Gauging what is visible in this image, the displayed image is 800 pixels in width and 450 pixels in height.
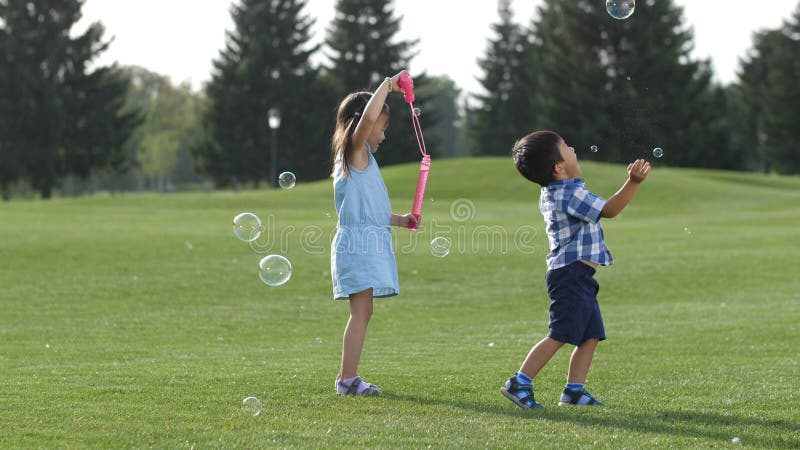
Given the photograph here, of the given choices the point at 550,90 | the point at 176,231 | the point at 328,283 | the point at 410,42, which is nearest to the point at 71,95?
the point at 410,42

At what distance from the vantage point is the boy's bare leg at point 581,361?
6504 millimetres

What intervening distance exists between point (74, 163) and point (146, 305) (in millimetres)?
52834

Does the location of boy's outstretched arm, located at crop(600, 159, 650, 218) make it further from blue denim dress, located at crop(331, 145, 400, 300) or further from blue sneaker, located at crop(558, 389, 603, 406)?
blue denim dress, located at crop(331, 145, 400, 300)

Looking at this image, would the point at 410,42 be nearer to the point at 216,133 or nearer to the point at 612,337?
the point at 216,133

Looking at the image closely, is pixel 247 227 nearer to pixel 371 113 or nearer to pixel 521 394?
pixel 371 113

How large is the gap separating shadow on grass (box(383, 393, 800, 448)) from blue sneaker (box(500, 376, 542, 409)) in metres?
0.05

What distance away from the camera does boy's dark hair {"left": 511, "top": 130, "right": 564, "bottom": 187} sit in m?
6.37

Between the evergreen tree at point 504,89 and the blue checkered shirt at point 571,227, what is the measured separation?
244 ft

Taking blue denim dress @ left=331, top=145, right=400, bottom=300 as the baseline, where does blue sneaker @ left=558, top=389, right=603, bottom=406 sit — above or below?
below

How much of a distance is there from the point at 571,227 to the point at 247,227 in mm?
3697

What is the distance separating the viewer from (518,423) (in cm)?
583

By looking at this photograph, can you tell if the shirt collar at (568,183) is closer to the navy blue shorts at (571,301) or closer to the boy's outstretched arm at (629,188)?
the boy's outstretched arm at (629,188)

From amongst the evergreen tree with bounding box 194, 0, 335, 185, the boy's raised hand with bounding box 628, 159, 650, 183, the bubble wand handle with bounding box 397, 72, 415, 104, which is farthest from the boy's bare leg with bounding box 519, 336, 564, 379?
the evergreen tree with bounding box 194, 0, 335, 185

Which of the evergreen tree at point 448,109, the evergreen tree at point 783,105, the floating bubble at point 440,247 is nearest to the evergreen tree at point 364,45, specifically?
the evergreen tree at point 783,105
